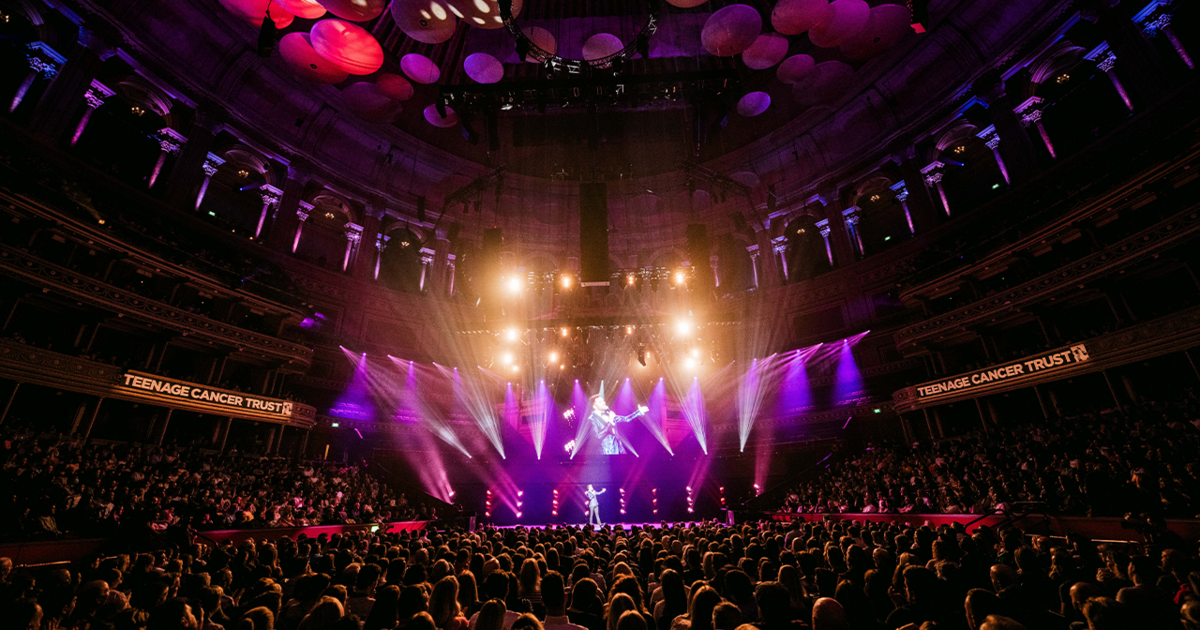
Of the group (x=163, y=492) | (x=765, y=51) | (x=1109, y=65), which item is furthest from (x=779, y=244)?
(x=163, y=492)

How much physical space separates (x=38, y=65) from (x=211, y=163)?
6.04m

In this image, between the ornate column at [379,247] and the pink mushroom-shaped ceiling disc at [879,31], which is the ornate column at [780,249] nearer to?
the pink mushroom-shaped ceiling disc at [879,31]

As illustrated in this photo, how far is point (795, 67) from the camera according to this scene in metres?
20.2

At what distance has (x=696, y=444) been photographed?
27.6 metres

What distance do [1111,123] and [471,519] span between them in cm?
3002

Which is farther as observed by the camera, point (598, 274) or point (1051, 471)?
point (598, 274)

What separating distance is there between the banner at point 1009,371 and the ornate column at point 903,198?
8.82 meters

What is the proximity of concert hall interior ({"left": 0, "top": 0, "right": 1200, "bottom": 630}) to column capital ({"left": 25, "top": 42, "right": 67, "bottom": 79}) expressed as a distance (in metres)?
0.18

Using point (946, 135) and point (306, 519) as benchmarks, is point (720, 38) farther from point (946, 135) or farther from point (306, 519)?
point (306, 519)

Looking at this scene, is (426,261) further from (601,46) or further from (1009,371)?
(1009,371)

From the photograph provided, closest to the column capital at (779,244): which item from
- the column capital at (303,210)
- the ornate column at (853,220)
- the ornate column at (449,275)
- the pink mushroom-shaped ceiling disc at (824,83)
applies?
the ornate column at (853,220)

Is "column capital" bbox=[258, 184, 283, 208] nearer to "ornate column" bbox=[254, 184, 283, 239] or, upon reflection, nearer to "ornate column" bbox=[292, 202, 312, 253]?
"ornate column" bbox=[254, 184, 283, 239]

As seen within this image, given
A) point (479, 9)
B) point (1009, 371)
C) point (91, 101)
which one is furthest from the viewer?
point (91, 101)

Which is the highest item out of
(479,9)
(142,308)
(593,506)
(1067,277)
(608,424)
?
(479,9)
